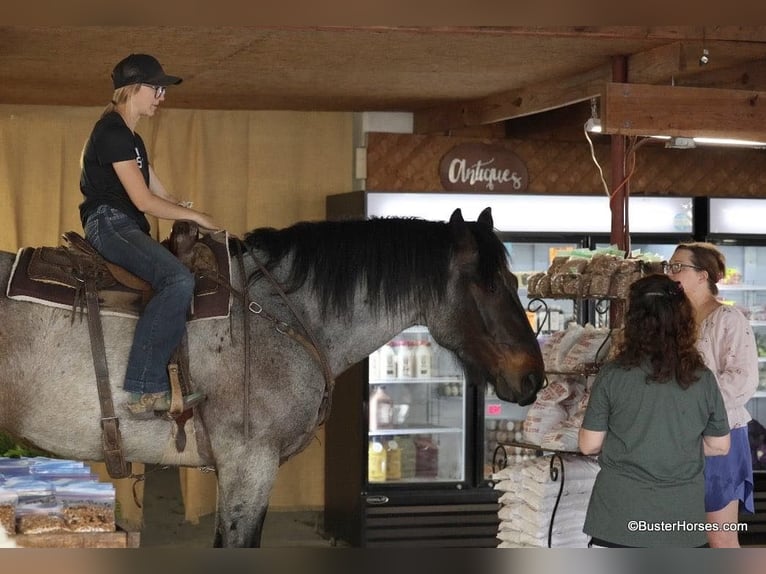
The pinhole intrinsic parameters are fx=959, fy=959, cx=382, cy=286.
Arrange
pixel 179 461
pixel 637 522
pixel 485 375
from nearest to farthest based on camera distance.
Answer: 1. pixel 637 522
2. pixel 179 461
3. pixel 485 375

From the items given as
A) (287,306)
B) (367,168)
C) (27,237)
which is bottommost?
(287,306)

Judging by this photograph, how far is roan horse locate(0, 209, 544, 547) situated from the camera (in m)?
2.60

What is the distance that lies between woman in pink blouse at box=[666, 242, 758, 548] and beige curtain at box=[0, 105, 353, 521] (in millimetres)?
3800

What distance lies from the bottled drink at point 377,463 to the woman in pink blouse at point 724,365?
289 cm

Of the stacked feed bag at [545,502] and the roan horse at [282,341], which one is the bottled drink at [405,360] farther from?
the roan horse at [282,341]

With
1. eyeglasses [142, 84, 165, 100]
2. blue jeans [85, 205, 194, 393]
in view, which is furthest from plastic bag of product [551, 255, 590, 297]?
eyeglasses [142, 84, 165, 100]

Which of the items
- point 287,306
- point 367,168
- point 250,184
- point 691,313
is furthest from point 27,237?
point 691,313

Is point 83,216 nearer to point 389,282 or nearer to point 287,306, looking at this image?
point 287,306

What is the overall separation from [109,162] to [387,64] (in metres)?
2.77

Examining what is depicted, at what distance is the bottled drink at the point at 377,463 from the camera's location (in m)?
6.12

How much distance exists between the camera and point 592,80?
536 centimetres

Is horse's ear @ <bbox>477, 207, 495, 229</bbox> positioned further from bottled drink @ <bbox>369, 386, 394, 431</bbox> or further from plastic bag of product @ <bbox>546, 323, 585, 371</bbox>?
bottled drink @ <bbox>369, 386, 394, 431</bbox>

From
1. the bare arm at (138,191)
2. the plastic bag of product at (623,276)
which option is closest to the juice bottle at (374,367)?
the plastic bag of product at (623,276)

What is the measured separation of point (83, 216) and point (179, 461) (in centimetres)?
77
